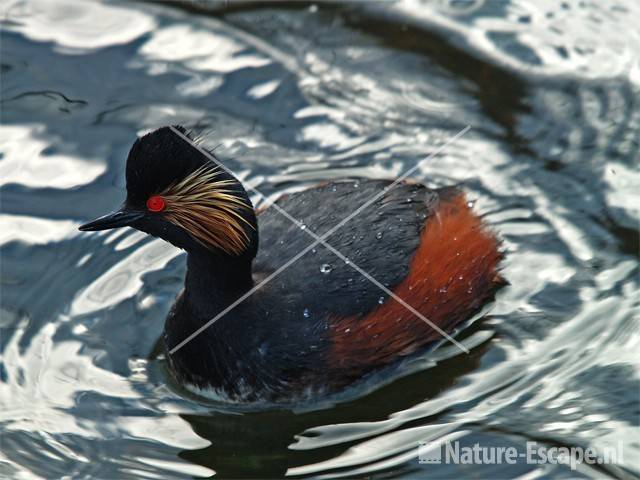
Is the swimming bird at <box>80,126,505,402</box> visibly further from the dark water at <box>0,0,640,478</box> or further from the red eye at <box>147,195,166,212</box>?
the dark water at <box>0,0,640,478</box>

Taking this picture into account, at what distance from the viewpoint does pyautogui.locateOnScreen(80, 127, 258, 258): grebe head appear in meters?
6.89

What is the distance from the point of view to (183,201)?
23.2ft


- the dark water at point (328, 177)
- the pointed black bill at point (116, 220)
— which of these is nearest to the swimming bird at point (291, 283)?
the pointed black bill at point (116, 220)

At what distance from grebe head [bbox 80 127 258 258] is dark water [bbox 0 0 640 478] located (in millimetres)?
1097

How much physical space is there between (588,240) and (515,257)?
54cm

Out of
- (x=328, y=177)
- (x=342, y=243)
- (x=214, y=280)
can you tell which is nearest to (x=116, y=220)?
(x=214, y=280)

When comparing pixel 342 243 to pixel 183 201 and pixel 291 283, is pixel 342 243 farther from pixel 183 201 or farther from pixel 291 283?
pixel 183 201

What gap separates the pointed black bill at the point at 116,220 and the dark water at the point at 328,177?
112 cm

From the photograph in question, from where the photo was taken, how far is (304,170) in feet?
30.9

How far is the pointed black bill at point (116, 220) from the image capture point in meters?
7.12

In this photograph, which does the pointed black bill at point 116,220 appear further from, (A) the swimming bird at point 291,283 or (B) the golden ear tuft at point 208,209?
(B) the golden ear tuft at point 208,209

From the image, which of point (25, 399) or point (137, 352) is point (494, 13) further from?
point (25, 399)

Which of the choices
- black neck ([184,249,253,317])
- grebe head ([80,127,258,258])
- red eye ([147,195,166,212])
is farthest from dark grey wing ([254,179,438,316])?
red eye ([147,195,166,212])

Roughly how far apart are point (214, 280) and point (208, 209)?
1.82 feet
